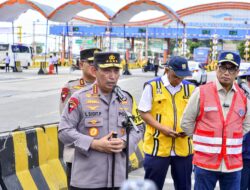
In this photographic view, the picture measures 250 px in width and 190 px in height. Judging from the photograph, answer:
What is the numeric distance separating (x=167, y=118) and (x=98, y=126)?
4.32 ft

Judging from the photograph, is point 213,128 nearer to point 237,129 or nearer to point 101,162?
point 237,129

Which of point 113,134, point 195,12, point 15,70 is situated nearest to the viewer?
point 113,134

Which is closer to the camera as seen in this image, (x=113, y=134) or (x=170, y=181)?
(x=113, y=134)

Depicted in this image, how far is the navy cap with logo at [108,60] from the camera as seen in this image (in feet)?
11.4

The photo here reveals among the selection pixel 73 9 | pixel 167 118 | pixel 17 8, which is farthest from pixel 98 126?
pixel 73 9

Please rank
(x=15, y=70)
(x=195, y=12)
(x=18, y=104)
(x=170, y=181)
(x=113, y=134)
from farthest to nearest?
(x=195, y=12), (x=15, y=70), (x=18, y=104), (x=170, y=181), (x=113, y=134)

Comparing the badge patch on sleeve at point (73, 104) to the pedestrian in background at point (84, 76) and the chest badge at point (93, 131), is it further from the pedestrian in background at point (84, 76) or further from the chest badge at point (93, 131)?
the pedestrian in background at point (84, 76)

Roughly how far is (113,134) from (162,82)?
57.1 inches

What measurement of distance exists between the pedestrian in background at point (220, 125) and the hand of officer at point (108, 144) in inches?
32.1

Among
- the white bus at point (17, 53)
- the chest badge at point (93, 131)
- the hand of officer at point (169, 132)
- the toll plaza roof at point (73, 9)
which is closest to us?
the chest badge at point (93, 131)

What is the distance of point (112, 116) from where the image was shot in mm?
3484

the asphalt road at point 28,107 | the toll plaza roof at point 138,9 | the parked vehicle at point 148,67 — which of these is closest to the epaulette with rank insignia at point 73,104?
the asphalt road at point 28,107

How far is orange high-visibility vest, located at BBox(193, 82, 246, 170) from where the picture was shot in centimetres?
390

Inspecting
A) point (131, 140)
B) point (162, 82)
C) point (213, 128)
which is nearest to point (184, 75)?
point (162, 82)
